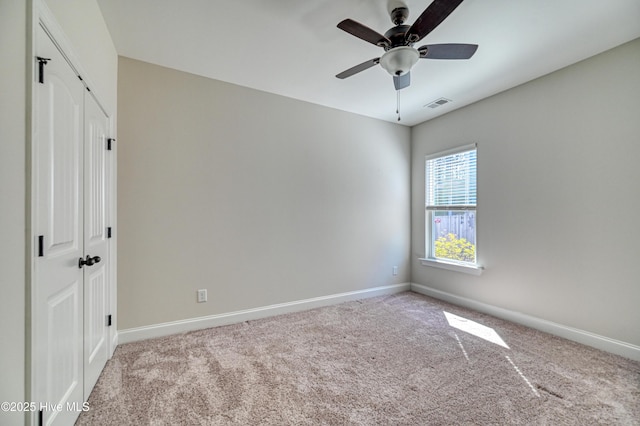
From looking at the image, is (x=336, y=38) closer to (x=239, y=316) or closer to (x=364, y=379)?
(x=364, y=379)

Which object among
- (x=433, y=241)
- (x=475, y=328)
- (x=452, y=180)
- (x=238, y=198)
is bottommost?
(x=475, y=328)

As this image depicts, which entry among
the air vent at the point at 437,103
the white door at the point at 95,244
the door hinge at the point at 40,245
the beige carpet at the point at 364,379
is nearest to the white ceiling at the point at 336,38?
the air vent at the point at 437,103

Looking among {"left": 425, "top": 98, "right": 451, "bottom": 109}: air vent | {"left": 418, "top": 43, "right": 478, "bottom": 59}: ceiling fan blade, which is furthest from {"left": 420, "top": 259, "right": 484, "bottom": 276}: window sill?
{"left": 418, "top": 43, "right": 478, "bottom": 59}: ceiling fan blade

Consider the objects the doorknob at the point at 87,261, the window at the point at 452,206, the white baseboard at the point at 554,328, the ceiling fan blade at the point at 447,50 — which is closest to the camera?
the doorknob at the point at 87,261

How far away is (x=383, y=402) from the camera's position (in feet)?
5.82

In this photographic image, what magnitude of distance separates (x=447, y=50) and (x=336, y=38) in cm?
90

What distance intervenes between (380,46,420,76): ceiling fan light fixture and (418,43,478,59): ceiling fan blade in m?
0.06

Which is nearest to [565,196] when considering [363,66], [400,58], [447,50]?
[447,50]

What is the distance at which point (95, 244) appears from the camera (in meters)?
1.93

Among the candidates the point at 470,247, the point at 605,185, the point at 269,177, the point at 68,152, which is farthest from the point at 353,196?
the point at 68,152

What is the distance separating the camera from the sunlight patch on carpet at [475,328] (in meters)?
2.67
